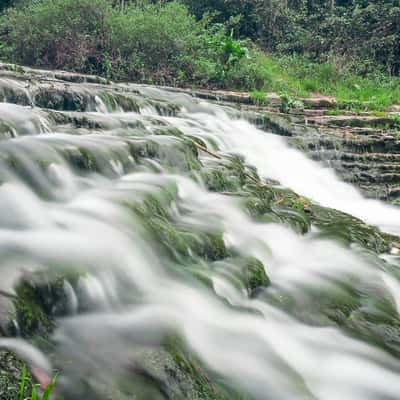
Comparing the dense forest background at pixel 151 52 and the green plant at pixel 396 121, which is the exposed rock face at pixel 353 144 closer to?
the green plant at pixel 396 121

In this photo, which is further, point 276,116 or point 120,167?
point 276,116

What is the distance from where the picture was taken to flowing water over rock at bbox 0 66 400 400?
1810 millimetres

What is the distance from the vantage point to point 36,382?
1446mm

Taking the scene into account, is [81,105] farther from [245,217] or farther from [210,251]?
[210,251]

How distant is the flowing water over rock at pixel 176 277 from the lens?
181 centimetres

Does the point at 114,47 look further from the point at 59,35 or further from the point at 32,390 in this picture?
the point at 32,390

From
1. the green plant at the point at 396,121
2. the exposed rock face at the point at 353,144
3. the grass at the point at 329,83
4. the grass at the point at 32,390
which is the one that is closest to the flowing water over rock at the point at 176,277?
the grass at the point at 32,390

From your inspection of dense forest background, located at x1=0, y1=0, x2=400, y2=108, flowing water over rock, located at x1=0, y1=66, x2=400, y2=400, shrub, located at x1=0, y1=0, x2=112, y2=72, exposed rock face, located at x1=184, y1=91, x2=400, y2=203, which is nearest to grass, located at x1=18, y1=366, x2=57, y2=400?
flowing water over rock, located at x1=0, y1=66, x2=400, y2=400

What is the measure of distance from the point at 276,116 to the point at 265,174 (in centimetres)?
275

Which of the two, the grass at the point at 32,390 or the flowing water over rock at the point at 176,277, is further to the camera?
the flowing water over rock at the point at 176,277

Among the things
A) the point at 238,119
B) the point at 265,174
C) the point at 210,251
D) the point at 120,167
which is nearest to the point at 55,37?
the point at 238,119

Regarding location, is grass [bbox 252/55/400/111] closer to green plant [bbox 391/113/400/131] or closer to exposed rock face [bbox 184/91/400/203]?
green plant [bbox 391/113/400/131]

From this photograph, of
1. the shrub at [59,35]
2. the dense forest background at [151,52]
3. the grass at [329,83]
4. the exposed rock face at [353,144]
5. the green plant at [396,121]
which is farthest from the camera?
the grass at [329,83]

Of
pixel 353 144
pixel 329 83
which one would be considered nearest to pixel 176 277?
pixel 353 144
